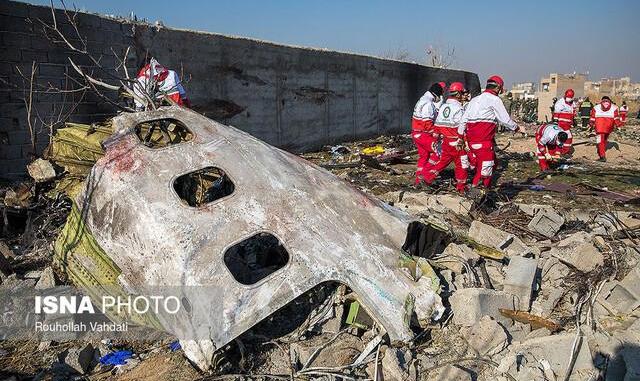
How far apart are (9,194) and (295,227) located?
330 cm

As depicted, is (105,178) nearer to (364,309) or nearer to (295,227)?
(295,227)

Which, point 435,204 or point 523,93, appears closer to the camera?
point 435,204

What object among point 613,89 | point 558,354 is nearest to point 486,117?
point 558,354

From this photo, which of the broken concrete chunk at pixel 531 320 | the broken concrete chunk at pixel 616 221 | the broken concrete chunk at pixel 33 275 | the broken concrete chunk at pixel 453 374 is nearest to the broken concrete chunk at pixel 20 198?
the broken concrete chunk at pixel 33 275

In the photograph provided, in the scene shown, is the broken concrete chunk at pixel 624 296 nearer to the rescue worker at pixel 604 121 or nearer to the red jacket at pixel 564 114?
the rescue worker at pixel 604 121

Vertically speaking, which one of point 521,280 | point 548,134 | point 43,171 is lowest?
point 521,280

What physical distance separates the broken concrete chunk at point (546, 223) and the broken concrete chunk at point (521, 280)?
58.9 inches

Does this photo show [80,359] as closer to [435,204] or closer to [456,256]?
[456,256]

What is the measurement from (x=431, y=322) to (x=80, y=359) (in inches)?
81.2

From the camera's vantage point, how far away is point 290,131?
35.6 feet

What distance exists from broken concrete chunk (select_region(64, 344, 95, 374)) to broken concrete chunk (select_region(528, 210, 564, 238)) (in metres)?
4.07

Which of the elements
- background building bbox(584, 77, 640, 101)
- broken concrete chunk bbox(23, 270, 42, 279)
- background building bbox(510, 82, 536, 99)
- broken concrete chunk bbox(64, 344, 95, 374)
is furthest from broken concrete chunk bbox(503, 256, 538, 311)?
background building bbox(584, 77, 640, 101)

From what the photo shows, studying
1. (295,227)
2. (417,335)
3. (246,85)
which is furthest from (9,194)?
(246,85)

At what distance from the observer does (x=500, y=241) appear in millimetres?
4152
